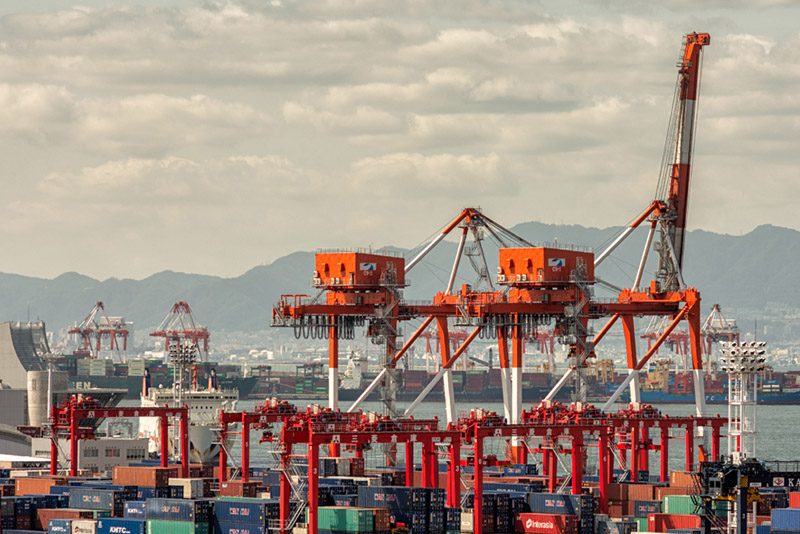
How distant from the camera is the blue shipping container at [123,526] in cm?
7688

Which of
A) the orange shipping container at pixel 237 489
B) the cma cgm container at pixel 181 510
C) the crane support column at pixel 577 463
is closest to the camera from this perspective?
the cma cgm container at pixel 181 510

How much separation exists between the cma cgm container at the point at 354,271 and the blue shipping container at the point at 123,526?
36047 mm

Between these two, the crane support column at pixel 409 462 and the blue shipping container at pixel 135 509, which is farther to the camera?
the crane support column at pixel 409 462

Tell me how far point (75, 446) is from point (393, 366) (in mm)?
23126

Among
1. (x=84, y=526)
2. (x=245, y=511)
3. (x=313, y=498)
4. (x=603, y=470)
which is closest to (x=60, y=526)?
(x=84, y=526)

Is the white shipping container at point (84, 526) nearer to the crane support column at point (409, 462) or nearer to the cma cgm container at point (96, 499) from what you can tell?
the cma cgm container at point (96, 499)

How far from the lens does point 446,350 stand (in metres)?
128

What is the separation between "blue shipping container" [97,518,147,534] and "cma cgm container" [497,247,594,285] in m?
38.7

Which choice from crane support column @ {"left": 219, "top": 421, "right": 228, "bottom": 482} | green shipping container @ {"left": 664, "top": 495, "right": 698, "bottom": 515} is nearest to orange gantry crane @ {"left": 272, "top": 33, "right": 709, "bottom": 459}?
crane support column @ {"left": 219, "top": 421, "right": 228, "bottom": 482}

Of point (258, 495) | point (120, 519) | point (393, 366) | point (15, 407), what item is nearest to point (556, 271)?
point (393, 366)

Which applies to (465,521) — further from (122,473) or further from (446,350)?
(446,350)

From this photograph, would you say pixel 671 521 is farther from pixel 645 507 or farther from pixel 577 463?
pixel 577 463

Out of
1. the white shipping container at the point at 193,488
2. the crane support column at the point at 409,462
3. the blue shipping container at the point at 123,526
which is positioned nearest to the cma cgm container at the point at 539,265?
the crane support column at the point at 409,462

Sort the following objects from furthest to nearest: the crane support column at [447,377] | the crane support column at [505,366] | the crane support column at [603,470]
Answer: the crane support column at [447,377], the crane support column at [505,366], the crane support column at [603,470]
